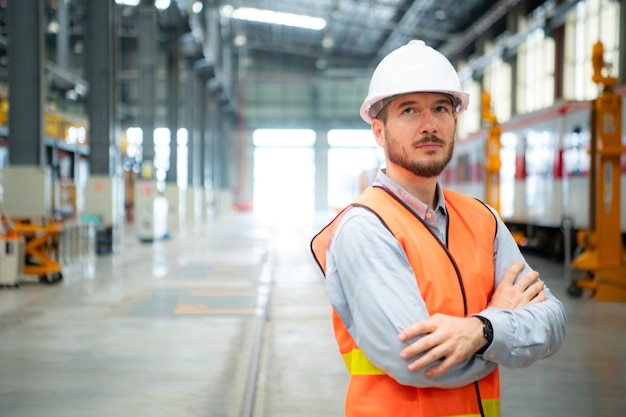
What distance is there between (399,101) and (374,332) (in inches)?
29.4

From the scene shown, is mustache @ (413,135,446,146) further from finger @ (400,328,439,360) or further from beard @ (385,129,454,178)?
finger @ (400,328,439,360)

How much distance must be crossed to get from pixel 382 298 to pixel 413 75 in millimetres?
725

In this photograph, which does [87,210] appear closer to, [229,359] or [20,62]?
[20,62]

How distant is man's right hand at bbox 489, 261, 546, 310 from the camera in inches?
90.6

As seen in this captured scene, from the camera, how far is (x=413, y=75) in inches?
93.4

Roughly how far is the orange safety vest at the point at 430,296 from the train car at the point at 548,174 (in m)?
10.9

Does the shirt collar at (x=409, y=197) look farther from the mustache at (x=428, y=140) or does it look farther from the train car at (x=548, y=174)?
the train car at (x=548, y=174)

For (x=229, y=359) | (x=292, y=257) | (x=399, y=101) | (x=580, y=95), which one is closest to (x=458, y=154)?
(x=580, y=95)

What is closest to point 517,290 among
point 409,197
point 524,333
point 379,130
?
point 524,333

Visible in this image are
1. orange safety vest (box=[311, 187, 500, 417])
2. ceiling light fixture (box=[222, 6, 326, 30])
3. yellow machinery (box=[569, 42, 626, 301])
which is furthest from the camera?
ceiling light fixture (box=[222, 6, 326, 30])

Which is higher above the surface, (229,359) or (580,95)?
(580,95)

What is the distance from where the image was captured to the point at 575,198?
15.0 m

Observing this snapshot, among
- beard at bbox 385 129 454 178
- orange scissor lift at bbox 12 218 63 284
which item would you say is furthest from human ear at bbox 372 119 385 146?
orange scissor lift at bbox 12 218 63 284

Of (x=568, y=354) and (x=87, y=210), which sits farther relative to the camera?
(x=87, y=210)
